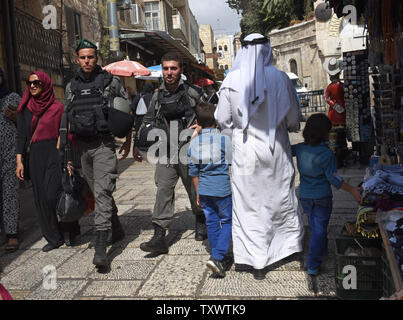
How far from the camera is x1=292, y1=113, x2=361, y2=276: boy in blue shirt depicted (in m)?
3.47

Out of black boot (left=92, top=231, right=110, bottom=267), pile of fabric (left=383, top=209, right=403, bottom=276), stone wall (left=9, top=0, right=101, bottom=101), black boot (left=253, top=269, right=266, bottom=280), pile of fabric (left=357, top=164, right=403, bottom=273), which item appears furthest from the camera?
stone wall (left=9, top=0, right=101, bottom=101)

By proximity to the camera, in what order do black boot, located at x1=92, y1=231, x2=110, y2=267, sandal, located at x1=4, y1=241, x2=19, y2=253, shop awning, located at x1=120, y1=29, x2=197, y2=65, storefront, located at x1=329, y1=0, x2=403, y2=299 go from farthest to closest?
shop awning, located at x1=120, y1=29, x2=197, y2=65 < sandal, located at x1=4, y1=241, x2=19, y2=253 < black boot, located at x1=92, y1=231, x2=110, y2=267 < storefront, located at x1=329, y1=0, x2=403, y2=299

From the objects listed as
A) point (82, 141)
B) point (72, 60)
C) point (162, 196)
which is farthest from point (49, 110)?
point (72, 60)

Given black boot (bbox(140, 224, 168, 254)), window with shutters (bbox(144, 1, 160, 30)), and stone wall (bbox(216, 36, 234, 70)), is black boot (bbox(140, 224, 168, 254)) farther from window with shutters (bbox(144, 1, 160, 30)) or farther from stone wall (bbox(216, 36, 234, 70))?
stone wall (bbox(216, 36, 234, 70))

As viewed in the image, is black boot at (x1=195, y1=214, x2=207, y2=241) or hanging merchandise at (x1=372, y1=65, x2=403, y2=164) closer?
black boot at (x1=195, y1=214, x2=207, y2=241)

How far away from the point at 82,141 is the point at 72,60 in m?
9.67

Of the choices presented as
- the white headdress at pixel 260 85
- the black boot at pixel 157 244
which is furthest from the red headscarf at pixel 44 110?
the white headdress at pixel 260 85

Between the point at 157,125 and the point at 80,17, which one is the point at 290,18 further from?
the point at 157,125

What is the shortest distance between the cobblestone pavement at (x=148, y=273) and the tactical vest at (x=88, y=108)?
4.00 feet

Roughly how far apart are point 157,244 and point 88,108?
1.39m

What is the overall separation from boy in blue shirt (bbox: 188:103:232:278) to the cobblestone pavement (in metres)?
0.28

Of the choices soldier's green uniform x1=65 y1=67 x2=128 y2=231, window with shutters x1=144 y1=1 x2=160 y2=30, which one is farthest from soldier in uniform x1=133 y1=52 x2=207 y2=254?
window with shutters x1=144 y1=1 x2=160 y2=30

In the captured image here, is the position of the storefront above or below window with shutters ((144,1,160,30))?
→ below

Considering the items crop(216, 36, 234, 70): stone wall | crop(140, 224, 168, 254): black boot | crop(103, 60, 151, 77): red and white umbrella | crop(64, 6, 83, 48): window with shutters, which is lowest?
crop(140, 224, 168, 254): black boot
